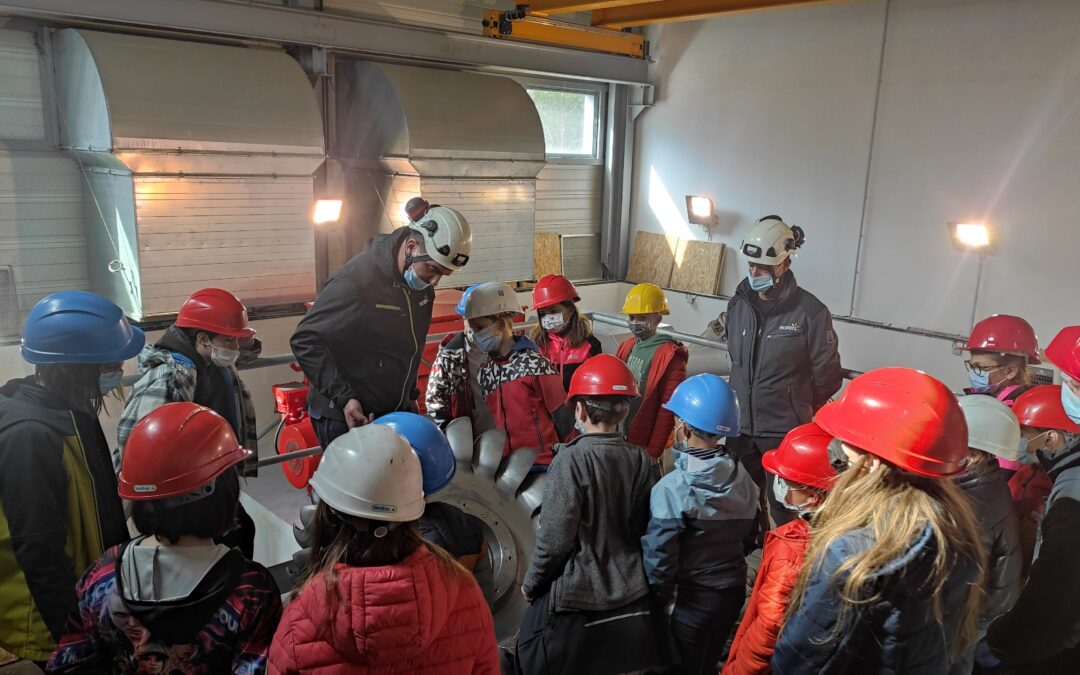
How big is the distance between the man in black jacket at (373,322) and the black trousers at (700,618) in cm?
162

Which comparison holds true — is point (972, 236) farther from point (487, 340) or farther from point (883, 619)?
point (883, 619)

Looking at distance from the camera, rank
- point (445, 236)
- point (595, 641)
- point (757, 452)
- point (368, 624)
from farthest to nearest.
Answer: point (757, 452) < point (445, 236) < point (595, 641) < point (368, 624)

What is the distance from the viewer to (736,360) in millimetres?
4629

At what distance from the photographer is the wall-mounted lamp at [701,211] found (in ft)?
32.9

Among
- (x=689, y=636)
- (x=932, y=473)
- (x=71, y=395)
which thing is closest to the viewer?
(x=932, y=473)

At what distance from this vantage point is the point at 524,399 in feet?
12.2

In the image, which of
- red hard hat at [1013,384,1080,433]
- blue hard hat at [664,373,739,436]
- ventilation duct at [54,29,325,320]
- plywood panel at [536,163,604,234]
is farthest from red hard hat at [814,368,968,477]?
plywood panel at [536,163,604,234]

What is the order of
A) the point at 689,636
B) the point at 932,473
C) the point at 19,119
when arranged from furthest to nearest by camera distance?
the point at 19,119 → the point at 689,636 → the point at 932,473

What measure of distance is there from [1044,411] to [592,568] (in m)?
2.04

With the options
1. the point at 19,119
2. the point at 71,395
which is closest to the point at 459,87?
the point at 19,119

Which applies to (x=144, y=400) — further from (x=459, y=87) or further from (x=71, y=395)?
(x=459, y=87)

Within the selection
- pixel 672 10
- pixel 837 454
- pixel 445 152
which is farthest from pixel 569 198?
pixel 837 454

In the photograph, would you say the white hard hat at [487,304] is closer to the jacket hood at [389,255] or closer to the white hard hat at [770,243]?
the jacket hood at [389,255]

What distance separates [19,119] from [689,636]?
263 inches
